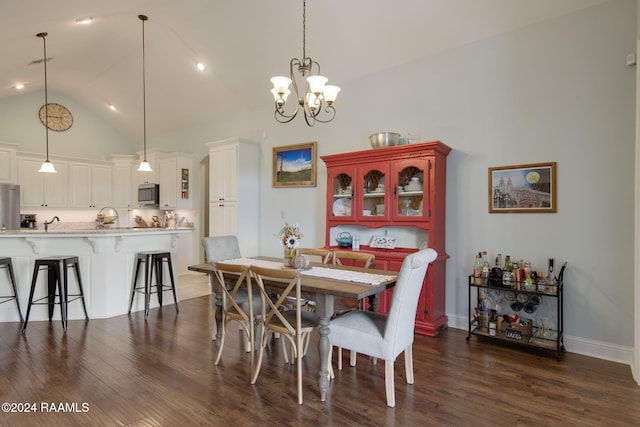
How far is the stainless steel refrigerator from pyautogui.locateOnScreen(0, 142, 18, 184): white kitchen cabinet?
0.69 feet

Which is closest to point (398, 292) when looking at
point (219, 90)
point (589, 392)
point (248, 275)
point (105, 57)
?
point (248, 275)

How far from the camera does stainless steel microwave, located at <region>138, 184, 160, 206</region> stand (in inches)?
268

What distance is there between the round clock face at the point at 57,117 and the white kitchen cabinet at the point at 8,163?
3.32 feet

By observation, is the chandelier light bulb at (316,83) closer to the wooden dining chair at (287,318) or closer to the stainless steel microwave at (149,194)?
the wooden dining chair at (287,318)

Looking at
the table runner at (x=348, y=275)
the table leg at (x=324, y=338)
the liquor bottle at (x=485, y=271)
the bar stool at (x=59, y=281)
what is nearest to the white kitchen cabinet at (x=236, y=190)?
the bar stool at (x=59, y=281)

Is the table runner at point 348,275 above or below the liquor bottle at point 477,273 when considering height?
above

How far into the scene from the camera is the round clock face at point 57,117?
6742mm

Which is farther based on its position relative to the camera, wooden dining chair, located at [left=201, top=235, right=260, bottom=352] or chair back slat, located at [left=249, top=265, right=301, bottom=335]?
wooden dining chair, located at [left=201, top=235, right=260, bottom=352]

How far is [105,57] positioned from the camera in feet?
18.0

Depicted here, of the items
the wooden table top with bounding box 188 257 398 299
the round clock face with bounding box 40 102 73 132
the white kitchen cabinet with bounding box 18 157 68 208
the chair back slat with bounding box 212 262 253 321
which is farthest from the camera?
Result: the round clock face with bounding box 40 102 73 132

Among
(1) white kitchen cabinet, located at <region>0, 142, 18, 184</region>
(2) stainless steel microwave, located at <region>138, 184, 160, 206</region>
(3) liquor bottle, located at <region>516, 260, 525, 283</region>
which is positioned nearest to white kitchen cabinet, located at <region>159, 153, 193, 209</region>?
(2) stainless steel microwave, located at <region>138, 184, 160, 206</region>

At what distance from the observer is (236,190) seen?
5.41m

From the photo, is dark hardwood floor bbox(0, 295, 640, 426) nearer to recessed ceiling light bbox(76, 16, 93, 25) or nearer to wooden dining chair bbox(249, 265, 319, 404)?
wooden dining chair bbox(249, 265, 319, 404)

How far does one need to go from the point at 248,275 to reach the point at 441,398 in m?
1.54
